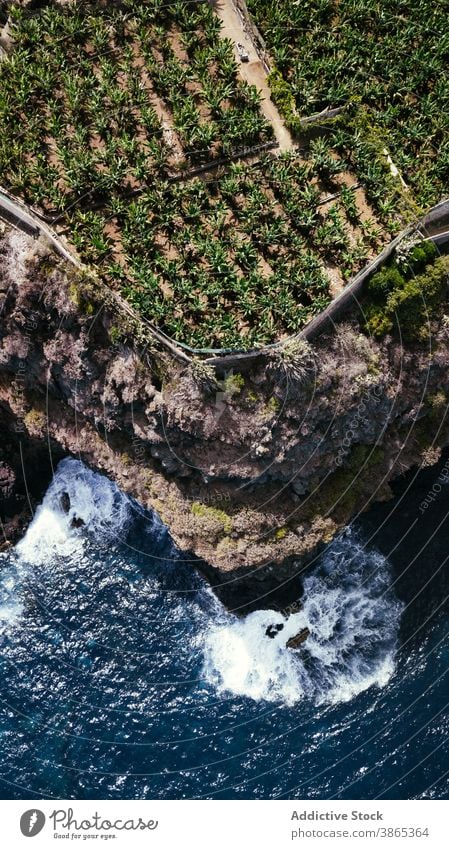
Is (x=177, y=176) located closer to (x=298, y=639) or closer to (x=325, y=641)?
(x=298, y=639)

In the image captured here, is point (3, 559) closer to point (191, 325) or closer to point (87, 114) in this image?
point (191, 325)

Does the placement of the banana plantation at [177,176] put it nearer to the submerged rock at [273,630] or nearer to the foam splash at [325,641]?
the foam splash at [325,641]

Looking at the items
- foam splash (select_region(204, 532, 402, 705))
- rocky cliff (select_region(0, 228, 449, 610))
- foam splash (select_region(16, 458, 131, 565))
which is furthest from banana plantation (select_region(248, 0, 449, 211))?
foam splash (select_region(16, 458, 131, 565))

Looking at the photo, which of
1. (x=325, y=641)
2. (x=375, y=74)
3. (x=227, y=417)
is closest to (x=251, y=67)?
(x=375, y=74)

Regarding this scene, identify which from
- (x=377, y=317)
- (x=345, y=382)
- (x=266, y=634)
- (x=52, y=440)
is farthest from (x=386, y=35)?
(x=266, y=634)

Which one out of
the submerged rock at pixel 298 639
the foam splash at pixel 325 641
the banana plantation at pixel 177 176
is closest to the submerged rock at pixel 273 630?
the foam splash at pixel 325 641

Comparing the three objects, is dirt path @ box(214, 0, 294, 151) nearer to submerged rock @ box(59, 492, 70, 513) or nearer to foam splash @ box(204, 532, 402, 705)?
foam splash @ box(204, 532, 402, 705)
